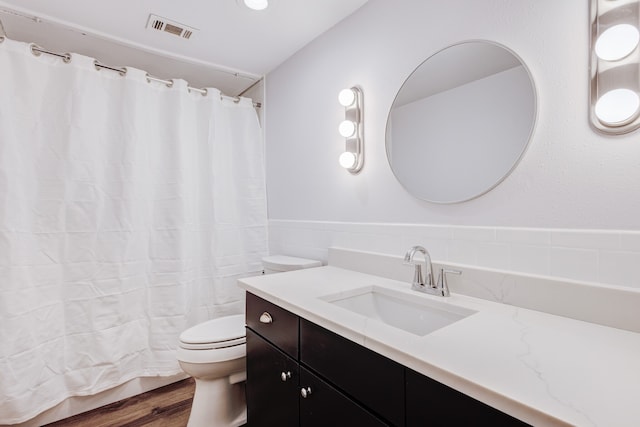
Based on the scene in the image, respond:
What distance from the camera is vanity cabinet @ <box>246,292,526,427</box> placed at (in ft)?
2.10

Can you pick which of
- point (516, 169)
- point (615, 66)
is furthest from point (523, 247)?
point (615, 66)

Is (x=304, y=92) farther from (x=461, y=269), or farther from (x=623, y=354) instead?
(x=623, y=354)

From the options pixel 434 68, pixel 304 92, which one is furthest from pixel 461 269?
pixel 304 92

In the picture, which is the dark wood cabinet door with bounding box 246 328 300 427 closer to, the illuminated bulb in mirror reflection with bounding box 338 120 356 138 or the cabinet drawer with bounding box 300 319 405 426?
the cabinet drawer with bounding box 300 319 405 426

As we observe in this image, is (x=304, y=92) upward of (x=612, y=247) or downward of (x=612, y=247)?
upward

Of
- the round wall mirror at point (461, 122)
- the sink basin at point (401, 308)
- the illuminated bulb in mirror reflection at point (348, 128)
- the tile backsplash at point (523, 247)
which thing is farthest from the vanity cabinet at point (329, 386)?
the illuminated bulb in mirror reflection at point (348, 128)

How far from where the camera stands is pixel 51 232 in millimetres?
1680

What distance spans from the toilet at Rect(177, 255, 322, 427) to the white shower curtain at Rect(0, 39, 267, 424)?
52 cm

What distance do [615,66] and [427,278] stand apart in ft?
2.79

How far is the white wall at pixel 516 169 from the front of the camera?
89cm

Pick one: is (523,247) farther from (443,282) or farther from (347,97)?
(347,97)

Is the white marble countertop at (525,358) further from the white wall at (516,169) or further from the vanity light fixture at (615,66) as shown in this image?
the vanity light fixture at (615,66)

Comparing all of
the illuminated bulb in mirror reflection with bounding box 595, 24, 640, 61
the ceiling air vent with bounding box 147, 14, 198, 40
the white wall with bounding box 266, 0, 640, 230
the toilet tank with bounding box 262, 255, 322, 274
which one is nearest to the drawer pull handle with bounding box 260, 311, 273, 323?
the toilet tank with bounding box 262, 255, 322, 274

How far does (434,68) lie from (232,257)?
178 cm
